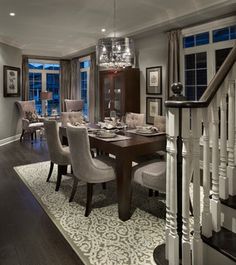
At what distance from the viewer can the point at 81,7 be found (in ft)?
14.4

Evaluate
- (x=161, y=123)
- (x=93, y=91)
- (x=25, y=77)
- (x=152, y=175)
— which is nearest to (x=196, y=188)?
(x=152, y=175)

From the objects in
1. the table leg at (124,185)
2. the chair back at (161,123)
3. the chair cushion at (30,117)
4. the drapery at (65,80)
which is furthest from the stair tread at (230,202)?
the drapery at (65,80)

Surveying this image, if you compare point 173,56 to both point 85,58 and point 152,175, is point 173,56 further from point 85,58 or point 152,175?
point 85,58

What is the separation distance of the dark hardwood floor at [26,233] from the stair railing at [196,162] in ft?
3.02

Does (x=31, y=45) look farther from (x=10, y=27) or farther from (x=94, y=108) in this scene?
(x=94, y=108)

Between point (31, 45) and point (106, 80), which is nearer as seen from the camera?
point (106, 80)

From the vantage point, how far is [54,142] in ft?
11.7

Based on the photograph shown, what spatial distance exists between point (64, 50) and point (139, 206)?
23.5 feet

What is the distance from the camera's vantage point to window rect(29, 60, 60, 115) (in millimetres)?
9570

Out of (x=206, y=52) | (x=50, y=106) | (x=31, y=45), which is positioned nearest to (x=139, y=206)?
(x=206, y=52)

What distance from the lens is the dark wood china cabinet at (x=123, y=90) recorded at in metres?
6.09

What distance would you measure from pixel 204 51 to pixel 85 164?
3459mm

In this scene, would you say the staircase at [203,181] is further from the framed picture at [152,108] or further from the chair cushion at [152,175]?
the framed picture at [152,108]

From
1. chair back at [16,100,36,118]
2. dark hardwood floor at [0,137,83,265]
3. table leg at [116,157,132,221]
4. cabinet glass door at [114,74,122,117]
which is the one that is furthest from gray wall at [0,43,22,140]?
table leg at [116,157,132,221]
